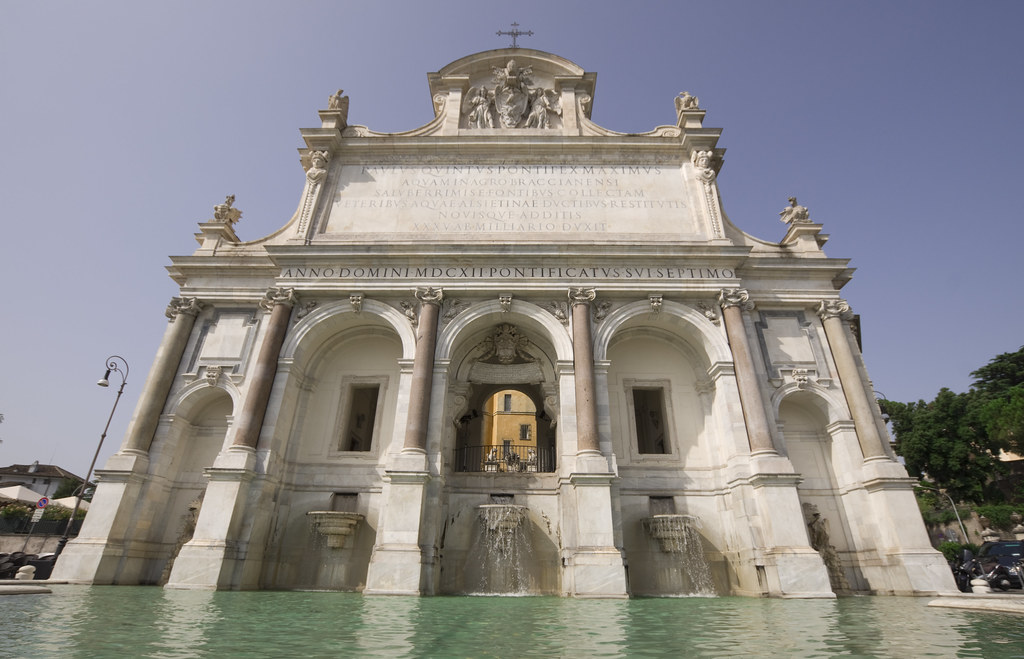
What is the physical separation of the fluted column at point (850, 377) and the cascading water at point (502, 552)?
10.4 m

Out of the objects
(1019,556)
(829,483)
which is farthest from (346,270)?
(1019,556)

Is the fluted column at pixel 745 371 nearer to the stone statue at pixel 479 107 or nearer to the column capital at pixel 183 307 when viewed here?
the stone statue at pixel 479 107

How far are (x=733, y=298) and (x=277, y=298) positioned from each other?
48.3 ft

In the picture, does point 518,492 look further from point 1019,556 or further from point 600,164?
point 1019,556

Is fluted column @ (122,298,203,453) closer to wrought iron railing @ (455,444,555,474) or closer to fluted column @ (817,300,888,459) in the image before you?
wrought iron railing @ (455,444,555,474)

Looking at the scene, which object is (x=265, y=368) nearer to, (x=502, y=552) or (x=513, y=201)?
(x=502, y=552)

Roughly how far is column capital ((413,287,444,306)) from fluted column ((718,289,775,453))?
9.06 m

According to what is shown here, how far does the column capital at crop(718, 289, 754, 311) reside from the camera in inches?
631

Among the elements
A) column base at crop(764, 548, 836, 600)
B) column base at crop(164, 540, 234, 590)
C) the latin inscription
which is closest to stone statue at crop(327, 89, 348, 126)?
the latin inscription

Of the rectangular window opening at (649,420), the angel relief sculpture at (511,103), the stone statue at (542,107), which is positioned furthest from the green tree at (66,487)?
the rectangular window opening at (649,420)

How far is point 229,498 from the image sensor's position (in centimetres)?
1311

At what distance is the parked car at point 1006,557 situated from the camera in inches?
507

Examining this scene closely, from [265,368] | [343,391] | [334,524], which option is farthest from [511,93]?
[334,524]

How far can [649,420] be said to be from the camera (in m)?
18.7
